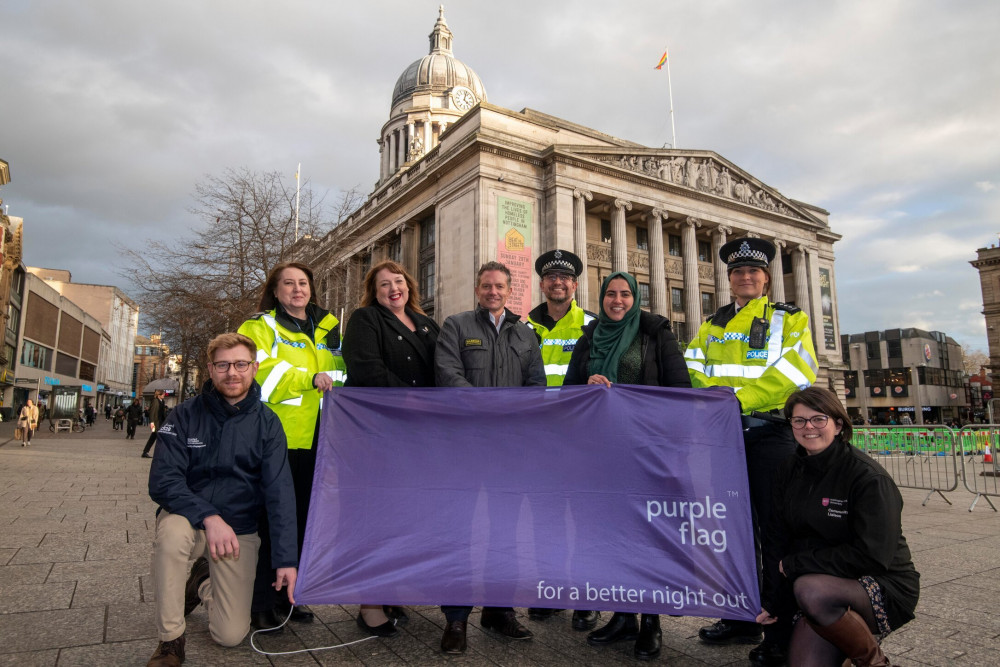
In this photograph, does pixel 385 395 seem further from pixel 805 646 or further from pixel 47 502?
pixel 47 502

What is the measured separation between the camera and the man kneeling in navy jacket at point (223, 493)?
3.26 metres

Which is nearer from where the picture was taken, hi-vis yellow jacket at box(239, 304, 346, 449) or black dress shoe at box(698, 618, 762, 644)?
black dress shoe at box(698, 618, 762, 644)

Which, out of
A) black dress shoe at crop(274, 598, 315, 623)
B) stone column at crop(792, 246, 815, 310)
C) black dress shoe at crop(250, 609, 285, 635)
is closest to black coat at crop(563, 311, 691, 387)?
black dress shoe at crop(274, 598, 315, 623)

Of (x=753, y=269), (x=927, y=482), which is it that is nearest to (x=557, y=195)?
(x=927, y=482)

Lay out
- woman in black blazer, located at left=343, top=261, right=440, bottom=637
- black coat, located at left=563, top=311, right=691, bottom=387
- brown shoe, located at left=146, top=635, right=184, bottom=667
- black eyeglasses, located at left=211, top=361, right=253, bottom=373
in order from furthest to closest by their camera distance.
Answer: woman in black blazer, located at left=343, top=261, right=440, bottom=637 → black coat, located at left=563, top=311, right=691, bottom=387 → black eyeglasses, located at left=211, top=361, right=253, bottom=373 → brown shoe, located at left=146, top=635, right=184, bottom=667

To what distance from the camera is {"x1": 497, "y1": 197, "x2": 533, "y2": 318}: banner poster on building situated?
107ft

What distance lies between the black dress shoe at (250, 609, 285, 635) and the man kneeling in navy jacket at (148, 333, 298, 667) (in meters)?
0.31

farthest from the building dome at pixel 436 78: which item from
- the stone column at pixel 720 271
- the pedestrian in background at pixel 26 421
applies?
the pedestrian in background at pixel 26 421

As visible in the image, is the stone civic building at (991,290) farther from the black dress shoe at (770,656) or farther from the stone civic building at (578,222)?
the black dress shoe at (770,656)

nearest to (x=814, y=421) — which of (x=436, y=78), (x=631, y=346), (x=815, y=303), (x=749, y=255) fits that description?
(x=631, y=346)

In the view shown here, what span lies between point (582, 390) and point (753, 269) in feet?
5.34

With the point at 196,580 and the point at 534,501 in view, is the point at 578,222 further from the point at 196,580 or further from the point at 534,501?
the point at 196,580

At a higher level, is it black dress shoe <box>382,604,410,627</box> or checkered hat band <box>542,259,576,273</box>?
checkered hat band <box>542,259,576,273</box>

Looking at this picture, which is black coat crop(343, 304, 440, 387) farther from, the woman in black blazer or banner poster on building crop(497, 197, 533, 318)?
banner poster on building crop(497, 197, 533, 318)
